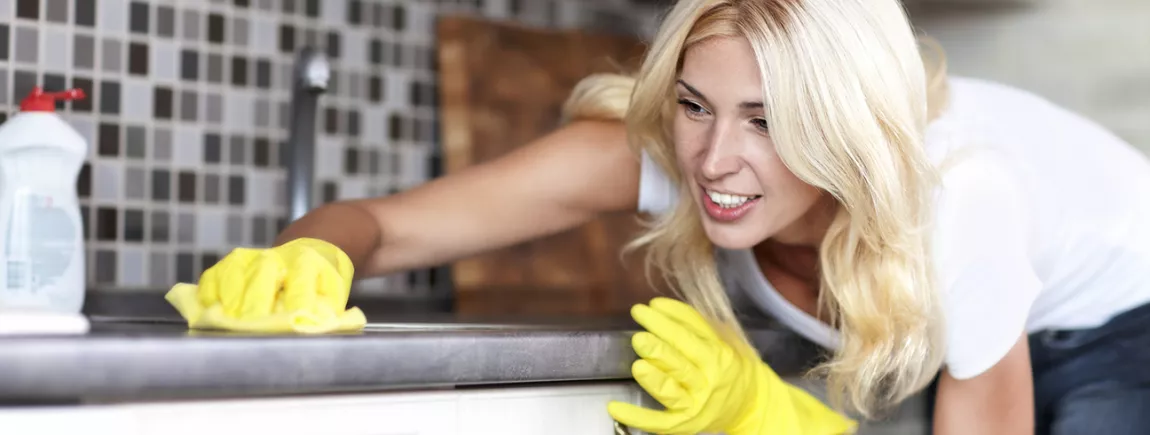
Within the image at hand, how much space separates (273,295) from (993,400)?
661 millimetres

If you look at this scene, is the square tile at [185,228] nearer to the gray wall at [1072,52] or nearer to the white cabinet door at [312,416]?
the white cabinet door at [312,416]

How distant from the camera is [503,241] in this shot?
3.97ft

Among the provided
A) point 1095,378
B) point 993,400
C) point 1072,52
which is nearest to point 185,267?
point 993,400

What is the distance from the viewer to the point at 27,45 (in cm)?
134

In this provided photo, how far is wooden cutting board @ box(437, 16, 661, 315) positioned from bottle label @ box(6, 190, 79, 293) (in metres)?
0.66

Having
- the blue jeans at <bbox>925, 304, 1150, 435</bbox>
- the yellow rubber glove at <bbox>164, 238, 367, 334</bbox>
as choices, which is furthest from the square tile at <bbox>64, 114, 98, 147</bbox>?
the blue jeans at <bbox>925, 304, 1150, 435</bbox>

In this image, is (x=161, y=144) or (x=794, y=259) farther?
(x=161, y=144)

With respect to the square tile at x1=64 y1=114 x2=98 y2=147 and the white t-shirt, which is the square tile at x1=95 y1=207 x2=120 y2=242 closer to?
the square tile at x1=64 y1=114 x2=98 y2=147

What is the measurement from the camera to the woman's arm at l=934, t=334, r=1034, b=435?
1081 millimetres

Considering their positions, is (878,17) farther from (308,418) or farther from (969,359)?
(308,418)

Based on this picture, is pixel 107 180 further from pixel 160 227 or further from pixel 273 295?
pixel 273 295

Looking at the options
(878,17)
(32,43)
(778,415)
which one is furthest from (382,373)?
(32,43)

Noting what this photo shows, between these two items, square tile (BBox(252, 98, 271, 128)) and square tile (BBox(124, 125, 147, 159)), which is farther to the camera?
square tile (BBox(252, 98, 271, 128))

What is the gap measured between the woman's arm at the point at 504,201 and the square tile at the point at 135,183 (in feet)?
1.40
